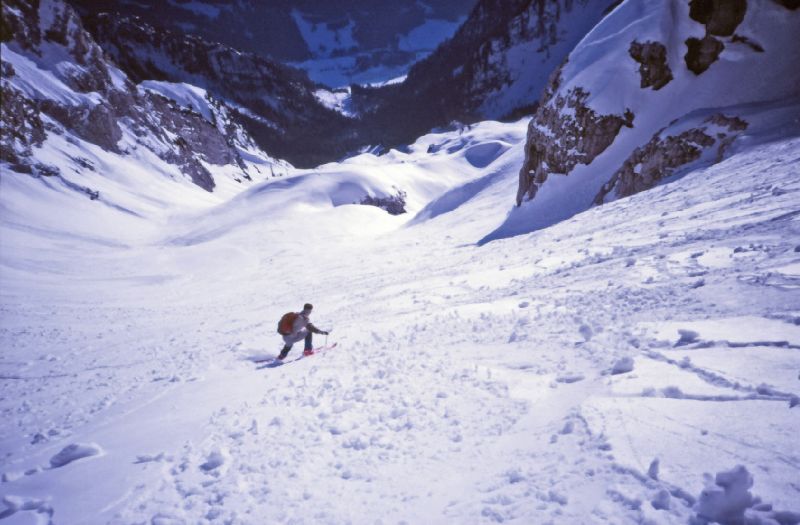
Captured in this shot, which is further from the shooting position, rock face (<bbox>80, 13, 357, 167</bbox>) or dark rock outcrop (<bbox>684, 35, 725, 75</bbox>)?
rock face (<bbox>80, 13, 357, 167</bbox>)

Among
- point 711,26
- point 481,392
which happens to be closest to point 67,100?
point 711,26

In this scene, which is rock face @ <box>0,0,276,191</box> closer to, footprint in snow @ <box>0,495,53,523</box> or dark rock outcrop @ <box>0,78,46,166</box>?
dark rock outcrop @ <box>0,78,46,166</box>

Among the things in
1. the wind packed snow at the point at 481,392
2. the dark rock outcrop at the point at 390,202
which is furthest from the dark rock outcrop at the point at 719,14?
the dark rock outcrop at the point at 390,202

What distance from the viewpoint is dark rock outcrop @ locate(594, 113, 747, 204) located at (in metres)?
14.2

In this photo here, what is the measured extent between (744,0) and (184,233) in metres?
40.8

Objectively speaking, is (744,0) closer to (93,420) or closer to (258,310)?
(258,310)

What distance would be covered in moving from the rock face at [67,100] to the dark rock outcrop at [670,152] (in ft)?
168

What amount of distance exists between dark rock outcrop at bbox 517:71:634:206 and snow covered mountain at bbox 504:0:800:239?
0.05m

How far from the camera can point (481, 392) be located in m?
4.92

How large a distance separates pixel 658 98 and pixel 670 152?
12.6 ft

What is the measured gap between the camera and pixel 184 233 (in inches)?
1485

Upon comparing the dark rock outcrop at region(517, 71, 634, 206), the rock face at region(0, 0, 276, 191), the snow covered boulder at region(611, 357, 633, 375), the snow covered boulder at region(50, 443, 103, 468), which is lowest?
the snow covered boulder at region(611, 357, 633, 375)

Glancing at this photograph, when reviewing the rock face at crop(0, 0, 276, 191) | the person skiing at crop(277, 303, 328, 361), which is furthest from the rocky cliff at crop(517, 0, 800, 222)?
the rock face at crop(0, 0, 276, 191)

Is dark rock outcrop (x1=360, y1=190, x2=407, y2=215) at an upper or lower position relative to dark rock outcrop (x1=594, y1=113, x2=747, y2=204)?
upper
